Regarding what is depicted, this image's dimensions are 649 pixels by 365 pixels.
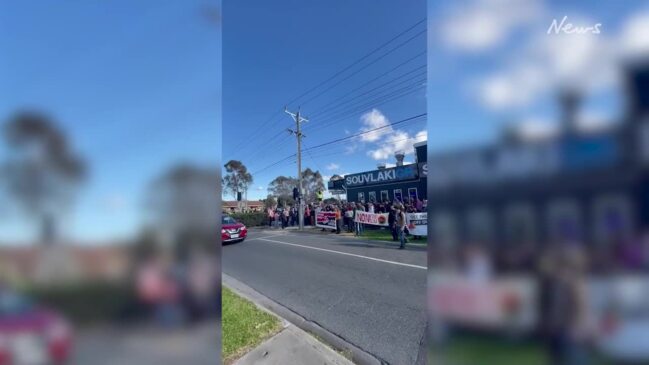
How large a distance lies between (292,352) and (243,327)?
2.73ft

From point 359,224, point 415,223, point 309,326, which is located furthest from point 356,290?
point 359,224

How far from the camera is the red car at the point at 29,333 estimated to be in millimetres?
935

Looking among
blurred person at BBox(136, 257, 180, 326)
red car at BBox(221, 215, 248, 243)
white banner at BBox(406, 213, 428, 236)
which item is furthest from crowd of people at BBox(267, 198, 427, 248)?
blurred person at BBox(136, 257, 180, 326)

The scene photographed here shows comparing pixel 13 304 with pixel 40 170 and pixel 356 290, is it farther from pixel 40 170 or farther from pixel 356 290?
pixel 356 290

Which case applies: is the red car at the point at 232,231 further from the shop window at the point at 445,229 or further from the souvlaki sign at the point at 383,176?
the shop window at the point at 445,229

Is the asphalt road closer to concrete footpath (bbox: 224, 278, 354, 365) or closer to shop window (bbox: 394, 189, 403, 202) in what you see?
concrete footpath (bbox: 224, 278, 354, 365)

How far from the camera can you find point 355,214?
14562 millimetres

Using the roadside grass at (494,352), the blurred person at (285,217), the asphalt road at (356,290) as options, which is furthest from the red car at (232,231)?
the roadside grass at (494,352)

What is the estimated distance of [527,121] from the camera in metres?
1.37

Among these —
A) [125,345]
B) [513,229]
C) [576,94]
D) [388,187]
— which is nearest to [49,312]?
[125,345]

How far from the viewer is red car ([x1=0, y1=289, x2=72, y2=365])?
94cm

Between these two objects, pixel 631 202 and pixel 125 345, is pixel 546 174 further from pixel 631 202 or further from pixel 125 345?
pixel 125 345

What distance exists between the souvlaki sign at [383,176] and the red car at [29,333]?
1764 cm

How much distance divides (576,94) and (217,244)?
6.25 feet
